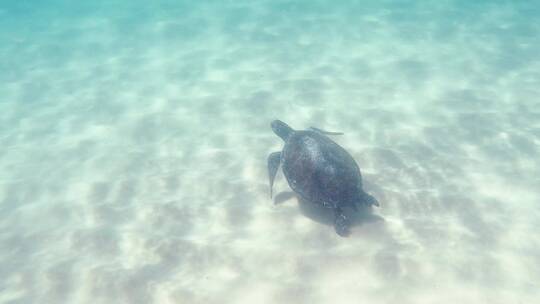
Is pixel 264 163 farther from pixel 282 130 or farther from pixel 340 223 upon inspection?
pixel 340 223

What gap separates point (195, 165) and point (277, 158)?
181 centimetres

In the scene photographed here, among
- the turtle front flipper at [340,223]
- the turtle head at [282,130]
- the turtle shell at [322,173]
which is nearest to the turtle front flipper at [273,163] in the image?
the turtle shell at [322,173]

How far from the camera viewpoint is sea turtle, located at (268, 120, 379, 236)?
4961 mm

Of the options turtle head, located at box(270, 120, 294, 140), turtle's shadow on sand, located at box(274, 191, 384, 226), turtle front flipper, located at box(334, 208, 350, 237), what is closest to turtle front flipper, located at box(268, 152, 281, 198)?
turtle's shadow on sand, located at box(274, 191, 384, 226)

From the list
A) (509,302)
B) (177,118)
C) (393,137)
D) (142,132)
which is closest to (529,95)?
(393,137)

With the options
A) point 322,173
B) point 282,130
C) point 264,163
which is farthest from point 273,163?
point 322,173

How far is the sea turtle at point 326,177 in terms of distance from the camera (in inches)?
195

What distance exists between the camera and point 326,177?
5.01 meters

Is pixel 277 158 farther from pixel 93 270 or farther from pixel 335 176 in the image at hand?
pixel 93 270

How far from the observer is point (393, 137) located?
287 inches

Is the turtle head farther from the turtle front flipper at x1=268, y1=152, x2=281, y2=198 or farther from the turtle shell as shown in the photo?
the turtle shell

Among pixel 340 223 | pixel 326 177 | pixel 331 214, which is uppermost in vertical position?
pixel 326 177

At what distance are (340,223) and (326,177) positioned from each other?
0.65 metres

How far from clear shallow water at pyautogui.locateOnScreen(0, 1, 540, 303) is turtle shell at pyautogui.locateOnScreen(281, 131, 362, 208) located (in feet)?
1.81
